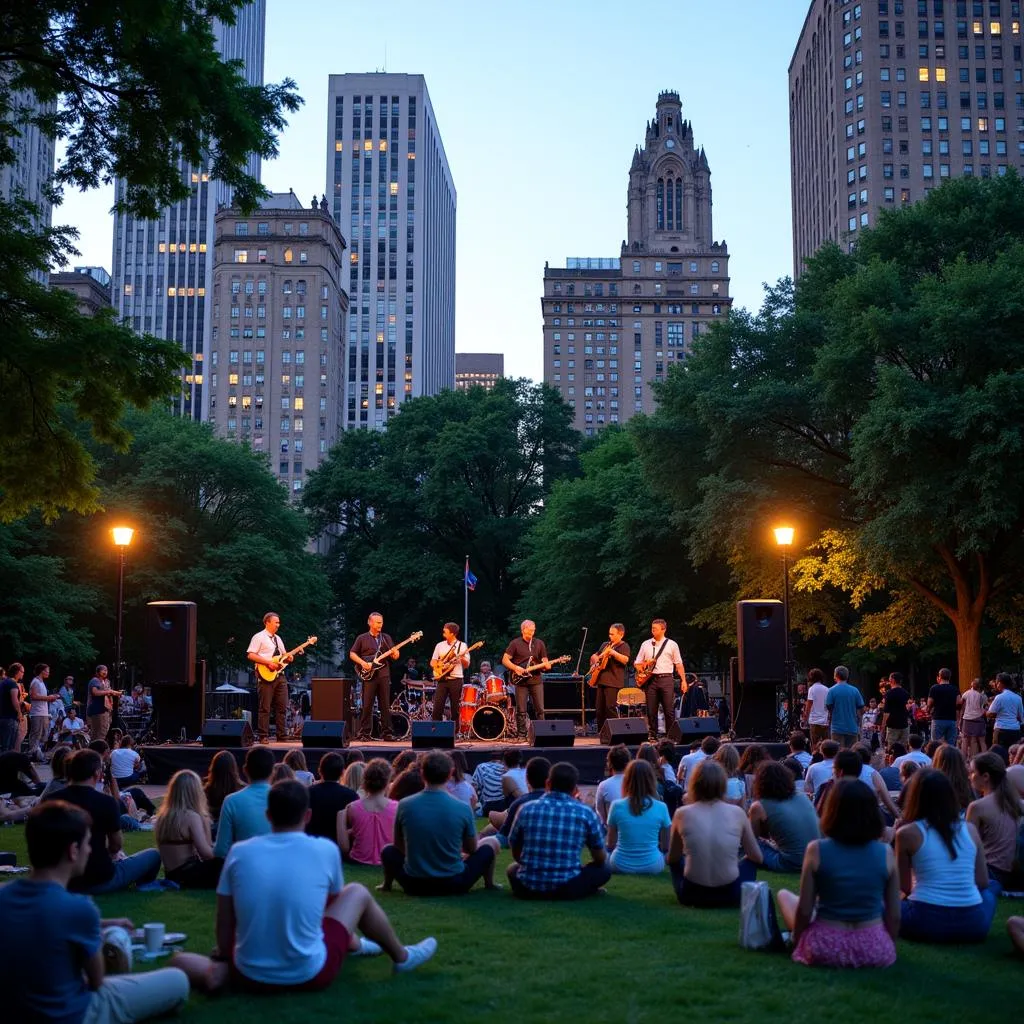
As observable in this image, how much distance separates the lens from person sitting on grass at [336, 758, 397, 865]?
9438mm

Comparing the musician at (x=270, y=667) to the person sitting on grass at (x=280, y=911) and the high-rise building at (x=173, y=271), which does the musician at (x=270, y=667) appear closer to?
the person sitting on grass at (x=280, y=911)

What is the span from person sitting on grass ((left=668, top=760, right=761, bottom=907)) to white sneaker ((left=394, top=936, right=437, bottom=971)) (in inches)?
88.5

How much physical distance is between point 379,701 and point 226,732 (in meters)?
2.55

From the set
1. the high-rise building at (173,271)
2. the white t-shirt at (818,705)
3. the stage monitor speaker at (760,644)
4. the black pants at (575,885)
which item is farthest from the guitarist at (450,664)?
the high-rise building at (173,271)

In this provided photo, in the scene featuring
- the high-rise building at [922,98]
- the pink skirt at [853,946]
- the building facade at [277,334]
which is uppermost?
the high-rise building at [922,98]

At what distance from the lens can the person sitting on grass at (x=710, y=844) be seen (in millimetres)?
7805

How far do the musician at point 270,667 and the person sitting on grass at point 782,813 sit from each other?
33.1 ft

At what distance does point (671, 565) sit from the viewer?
126 feet

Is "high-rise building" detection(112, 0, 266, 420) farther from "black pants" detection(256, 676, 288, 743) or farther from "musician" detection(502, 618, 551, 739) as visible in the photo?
"musician" detection(502, 618, 551, 739)

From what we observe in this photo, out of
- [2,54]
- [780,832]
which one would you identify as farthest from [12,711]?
[780,832]

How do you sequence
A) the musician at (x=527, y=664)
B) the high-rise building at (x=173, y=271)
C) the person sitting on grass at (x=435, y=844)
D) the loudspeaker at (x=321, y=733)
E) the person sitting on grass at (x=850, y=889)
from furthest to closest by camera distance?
1. the high-rise building at (x=173, y=271)
2. the musician at (x=527, y=664)
3. the loudspeaker at (x=321, y=733)
4. the person sitting on grass at (x=435, y=844)
5. the person sitting on grass at (x=850, y=889)

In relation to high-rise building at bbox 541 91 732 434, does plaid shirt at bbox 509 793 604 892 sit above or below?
below

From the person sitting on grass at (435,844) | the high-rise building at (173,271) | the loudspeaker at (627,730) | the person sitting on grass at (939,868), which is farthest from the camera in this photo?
the high-rise building at (173,271)

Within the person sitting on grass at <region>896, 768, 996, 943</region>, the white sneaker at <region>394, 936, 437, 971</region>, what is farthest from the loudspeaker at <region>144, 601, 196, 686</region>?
the person sitting on grass at <region>896, 768, 996, 943</region>
